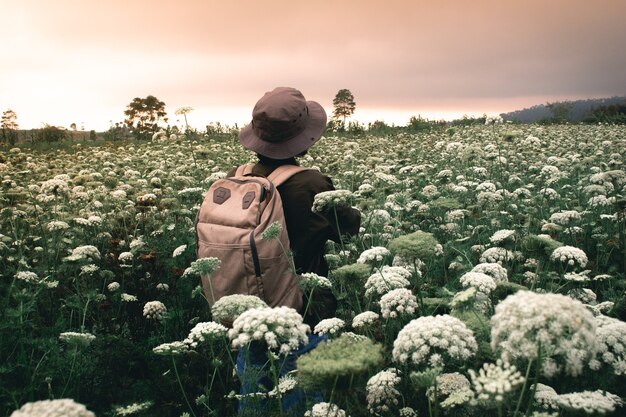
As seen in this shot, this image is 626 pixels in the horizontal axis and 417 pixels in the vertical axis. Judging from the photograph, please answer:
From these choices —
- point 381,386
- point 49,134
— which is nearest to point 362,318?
point 381,386

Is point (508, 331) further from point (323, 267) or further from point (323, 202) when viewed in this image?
point (323, 267)

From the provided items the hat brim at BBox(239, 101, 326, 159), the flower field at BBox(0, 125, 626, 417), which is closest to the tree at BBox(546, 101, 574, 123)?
the flower field at BBox(0, 125, 626, 417)

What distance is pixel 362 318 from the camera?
145 inches

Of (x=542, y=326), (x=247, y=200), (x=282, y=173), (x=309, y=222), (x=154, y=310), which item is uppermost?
(x=282, y=173)

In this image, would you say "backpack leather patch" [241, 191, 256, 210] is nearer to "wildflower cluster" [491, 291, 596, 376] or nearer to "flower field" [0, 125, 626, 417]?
"flower field" [0, 125, 626, 417]

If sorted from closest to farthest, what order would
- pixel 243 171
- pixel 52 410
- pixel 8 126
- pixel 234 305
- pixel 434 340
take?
1. pixel 52 410
2. pixel 434 340
3. pixel 234 305
4. pixel 243 171
5. pixel 8 126

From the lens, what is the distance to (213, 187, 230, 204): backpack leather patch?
425 cm

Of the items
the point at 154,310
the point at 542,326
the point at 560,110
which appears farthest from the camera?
the point at 560,110

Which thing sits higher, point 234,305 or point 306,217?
point 306,217

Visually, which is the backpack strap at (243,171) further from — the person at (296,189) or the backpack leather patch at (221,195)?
the backpack leather patch at (221,195)

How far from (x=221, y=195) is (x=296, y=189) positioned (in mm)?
647

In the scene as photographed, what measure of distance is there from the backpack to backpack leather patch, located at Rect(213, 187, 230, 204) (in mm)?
44

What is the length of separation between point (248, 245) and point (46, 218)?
20.9ft

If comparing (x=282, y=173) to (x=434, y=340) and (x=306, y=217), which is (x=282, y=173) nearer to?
(x=306, y=217)
